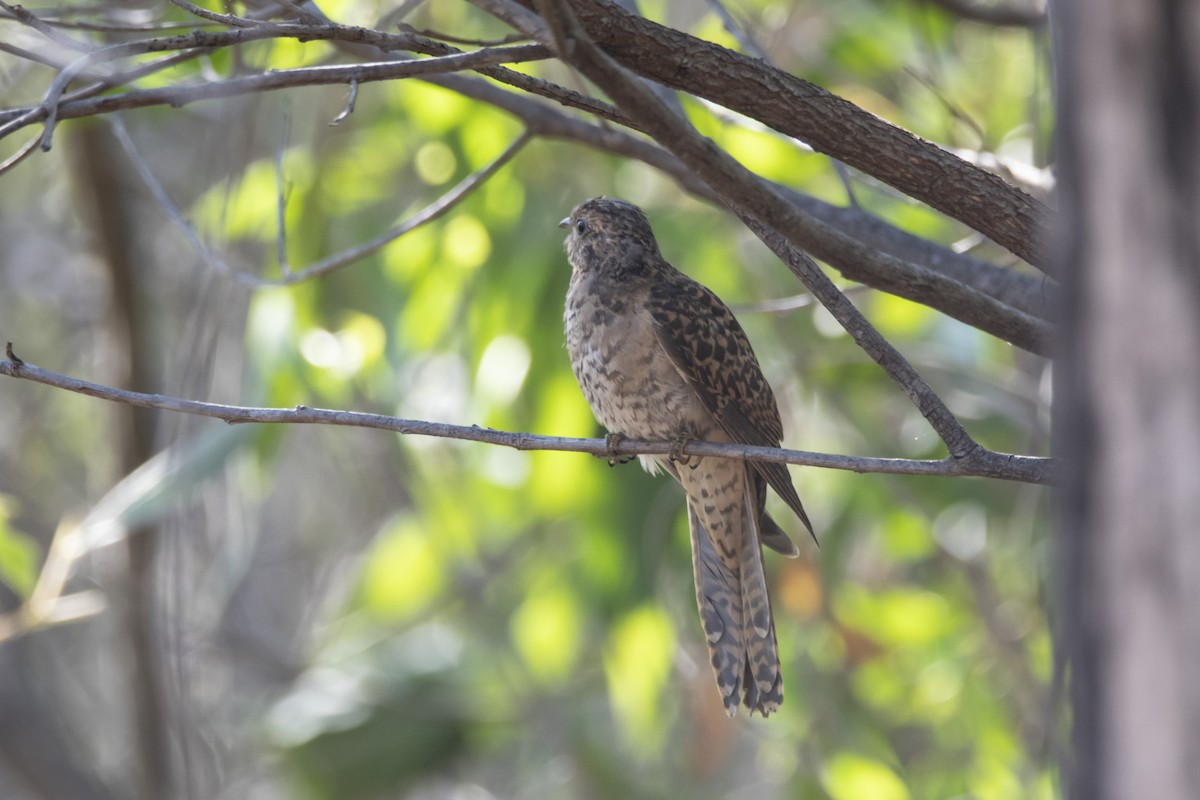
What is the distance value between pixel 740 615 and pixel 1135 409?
3161 mm

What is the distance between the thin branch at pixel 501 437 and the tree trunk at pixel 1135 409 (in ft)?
4.48

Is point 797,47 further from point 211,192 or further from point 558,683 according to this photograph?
point 558,683

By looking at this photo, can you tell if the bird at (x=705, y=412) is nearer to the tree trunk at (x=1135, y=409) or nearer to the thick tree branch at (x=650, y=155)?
the thick tree branch at (x=650, y=155)

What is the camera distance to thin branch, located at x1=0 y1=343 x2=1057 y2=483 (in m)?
2.62

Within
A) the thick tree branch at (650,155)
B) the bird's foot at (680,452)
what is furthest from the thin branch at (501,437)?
the thick tree branch at (650,155)

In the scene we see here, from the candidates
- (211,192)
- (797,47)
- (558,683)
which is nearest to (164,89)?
(211,192)

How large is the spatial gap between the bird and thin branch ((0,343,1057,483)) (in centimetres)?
128

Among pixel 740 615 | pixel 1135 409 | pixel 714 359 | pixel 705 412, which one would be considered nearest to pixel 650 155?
pixel 714 359

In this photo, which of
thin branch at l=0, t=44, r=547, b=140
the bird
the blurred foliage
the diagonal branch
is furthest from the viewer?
the blurred foliage

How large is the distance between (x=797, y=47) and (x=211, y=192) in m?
3.14

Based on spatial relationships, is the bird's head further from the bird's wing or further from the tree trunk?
the tree trunk

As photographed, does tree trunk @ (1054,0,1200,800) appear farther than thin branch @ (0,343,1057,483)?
No

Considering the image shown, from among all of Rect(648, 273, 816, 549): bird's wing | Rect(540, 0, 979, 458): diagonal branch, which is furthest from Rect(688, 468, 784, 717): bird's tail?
Rect(540, 0, 979, 458): diagonal branch

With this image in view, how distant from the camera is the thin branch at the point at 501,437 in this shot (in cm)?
262
